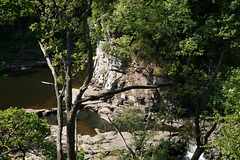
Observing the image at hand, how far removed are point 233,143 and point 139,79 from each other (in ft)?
55.6

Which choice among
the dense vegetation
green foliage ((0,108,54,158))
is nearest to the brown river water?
the dense vegetation

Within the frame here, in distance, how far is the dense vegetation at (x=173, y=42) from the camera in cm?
708

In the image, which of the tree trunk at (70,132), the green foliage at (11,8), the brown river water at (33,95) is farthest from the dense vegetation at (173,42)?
the brown river water at (33,95)

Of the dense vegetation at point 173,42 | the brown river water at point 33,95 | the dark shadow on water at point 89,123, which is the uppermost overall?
the dense vegetation at point 173,42

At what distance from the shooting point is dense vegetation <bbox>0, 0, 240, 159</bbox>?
708cm

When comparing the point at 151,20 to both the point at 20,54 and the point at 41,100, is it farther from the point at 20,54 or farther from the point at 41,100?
the point at 20,54

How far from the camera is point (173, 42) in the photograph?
9719mm

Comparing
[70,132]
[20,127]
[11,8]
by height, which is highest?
[11,8]

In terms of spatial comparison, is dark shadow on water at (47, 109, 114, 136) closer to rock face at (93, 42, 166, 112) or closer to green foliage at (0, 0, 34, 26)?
rock face at (93, 42, 166, 112)

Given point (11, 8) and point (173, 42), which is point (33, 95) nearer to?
point (11, 8)

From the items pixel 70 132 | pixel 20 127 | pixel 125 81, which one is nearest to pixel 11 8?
pixel 20 127

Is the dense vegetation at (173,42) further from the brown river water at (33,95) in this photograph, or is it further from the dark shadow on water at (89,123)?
the brown river water at (33,95)

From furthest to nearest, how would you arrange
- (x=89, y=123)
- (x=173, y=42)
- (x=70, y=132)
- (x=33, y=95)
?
(x=33, y=95), (x=89, y=123), (x=173, y=42), (x=70, y=132)

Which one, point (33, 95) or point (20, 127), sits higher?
point (20, 127)
